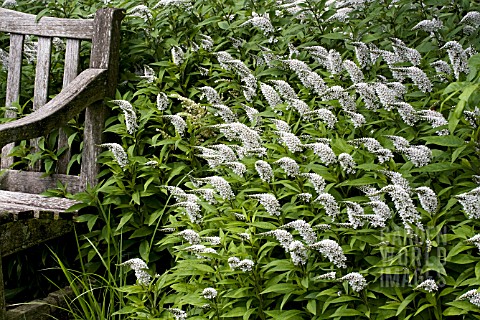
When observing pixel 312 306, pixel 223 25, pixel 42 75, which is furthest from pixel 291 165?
pixel 42 75

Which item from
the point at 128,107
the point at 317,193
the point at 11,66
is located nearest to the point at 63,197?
the point at 128,107

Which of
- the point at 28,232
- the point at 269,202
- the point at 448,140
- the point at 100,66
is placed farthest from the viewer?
the point at 100,66

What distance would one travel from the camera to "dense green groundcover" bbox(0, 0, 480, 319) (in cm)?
271

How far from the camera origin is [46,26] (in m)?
4.37

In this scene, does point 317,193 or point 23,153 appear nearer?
point 317,193

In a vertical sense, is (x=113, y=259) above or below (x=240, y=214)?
below

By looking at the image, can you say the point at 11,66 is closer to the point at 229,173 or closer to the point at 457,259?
the point at 229,173

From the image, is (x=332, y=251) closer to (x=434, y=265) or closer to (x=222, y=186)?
(x=434, y=265)

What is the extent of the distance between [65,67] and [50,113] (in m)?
0.72

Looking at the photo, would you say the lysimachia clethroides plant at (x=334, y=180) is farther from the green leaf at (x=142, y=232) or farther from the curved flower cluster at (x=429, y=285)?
the green leaf at (x=142, y=232)

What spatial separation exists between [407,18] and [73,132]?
6.59 feet

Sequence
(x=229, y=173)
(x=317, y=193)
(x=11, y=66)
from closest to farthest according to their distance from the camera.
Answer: (x=317, y=193), (x=229, y=173), (x=11, y=66)

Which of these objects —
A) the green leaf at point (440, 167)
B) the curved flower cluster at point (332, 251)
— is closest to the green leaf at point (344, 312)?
the curved flower cluster at point (332, 251)

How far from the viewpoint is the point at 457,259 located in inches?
104
